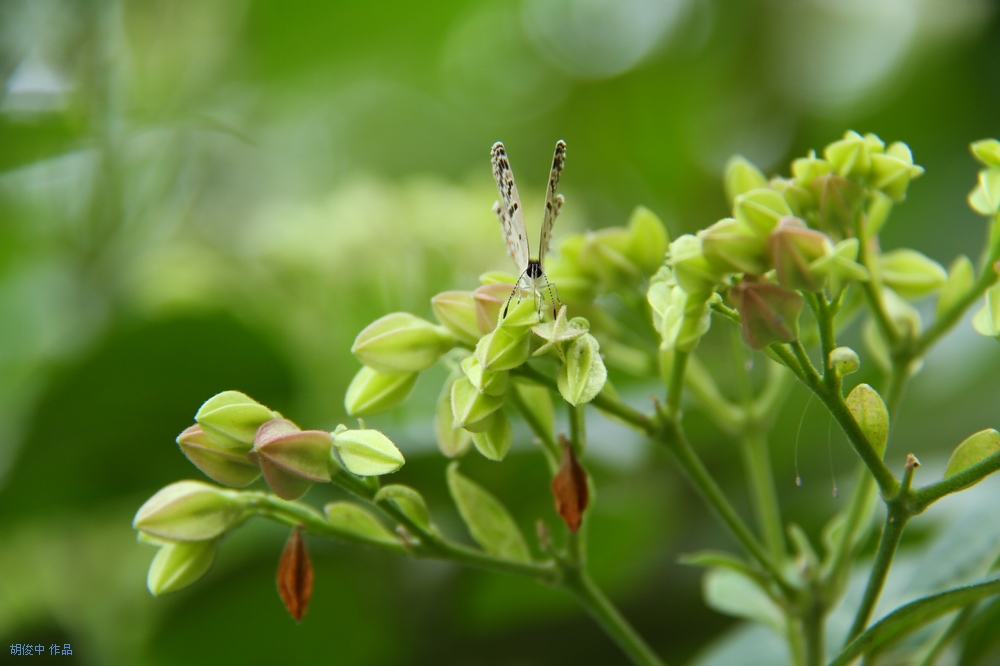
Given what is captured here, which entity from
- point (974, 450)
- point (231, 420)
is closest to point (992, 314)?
point (974, 450)

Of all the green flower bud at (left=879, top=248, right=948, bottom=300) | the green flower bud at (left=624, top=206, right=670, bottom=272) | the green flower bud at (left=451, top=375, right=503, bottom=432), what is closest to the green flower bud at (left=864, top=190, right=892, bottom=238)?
the green flower bud at (left=879, top=248, right=948, bottom=300)

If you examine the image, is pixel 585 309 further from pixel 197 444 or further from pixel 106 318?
pixel 106 318

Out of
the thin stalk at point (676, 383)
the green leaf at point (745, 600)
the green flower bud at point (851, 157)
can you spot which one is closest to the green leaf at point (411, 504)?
the thin stalk at point (676, 383)

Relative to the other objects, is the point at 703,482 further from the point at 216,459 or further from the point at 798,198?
the point at 216,459

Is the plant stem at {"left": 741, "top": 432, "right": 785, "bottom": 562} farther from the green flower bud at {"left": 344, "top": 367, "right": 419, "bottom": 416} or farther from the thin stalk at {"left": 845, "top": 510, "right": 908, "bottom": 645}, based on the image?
the green flower bud at {"left": 344, "top": 367, "right": 419, "bottom": 416}

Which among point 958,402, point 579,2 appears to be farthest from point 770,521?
point 579,2
